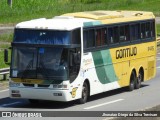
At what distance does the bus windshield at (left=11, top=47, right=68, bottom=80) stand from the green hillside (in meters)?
34.7

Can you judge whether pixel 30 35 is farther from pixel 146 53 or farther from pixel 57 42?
pixel 146 53

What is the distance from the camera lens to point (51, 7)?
2638 inches

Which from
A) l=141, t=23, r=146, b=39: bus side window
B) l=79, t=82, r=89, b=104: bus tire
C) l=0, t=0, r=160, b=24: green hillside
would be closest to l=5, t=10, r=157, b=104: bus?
l=79, t=82, r=89, b=104: bus tire

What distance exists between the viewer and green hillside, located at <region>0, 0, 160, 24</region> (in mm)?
61062

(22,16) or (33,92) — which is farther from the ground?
(33,92)

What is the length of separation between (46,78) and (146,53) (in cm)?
750

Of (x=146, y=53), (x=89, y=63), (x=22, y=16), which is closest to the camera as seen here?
(x=89, y=63)

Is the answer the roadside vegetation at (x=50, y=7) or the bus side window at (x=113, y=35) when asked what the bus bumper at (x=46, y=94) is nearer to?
the bus side window at (x=113, y=35)

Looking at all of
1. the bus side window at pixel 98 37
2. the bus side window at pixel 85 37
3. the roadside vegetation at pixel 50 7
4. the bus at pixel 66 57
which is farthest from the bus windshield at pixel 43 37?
the roadside vegetation at pixel 50 7

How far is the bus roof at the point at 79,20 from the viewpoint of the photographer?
23.0m

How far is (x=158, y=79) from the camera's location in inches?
1252

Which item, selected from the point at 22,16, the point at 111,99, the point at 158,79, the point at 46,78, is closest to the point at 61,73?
the point at 46,78

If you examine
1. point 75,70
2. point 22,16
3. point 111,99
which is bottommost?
point 22,16

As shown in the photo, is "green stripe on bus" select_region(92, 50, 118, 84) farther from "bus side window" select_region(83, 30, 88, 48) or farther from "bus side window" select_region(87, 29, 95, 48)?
"bus side window" select_region(83, 30, 88, 48)
